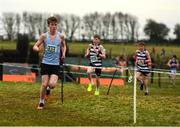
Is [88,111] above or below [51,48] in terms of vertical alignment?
below

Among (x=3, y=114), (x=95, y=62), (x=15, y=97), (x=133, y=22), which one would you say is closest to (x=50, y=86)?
(x=3, y=114)

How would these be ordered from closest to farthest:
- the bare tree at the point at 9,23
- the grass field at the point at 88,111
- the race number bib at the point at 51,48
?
1. the grass field at the point at 88,111
2. the race number bib at the point at 51,48
3. the bare tree at the point at 9,23

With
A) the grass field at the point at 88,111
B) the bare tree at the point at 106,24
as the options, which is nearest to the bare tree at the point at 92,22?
the bare tree at the point at 106,24

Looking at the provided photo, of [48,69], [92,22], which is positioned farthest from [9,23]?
[48,69]

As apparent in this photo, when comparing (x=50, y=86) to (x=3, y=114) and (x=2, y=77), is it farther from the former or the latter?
(x=2, y=77)

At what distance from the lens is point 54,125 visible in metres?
10.4

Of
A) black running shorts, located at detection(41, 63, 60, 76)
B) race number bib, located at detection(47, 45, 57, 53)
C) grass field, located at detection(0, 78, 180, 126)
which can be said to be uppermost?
race number bib, located at detection(47, 45, 57, 53)

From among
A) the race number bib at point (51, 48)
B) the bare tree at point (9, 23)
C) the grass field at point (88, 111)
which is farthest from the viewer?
the bare tree at point (9, 23)

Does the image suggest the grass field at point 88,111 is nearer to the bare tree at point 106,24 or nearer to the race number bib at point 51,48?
the race number bib at point 51,48

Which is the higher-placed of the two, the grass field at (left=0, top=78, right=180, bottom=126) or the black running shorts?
the black running shorts

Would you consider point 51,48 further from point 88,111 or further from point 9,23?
point 9,23

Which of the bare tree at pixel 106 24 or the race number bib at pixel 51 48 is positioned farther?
the bare tree at pixel 106 24

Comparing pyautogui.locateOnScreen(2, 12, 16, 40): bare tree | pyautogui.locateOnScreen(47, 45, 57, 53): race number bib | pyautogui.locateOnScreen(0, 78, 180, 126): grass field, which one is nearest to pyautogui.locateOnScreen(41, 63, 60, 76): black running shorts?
pyautogui.locateOnScreen(47, 45, 57, 53): race number bib

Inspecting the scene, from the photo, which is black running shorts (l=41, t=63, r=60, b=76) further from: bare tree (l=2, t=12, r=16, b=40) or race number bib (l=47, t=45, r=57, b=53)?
bare tree (l=2, t=12, r=16, b=40)
